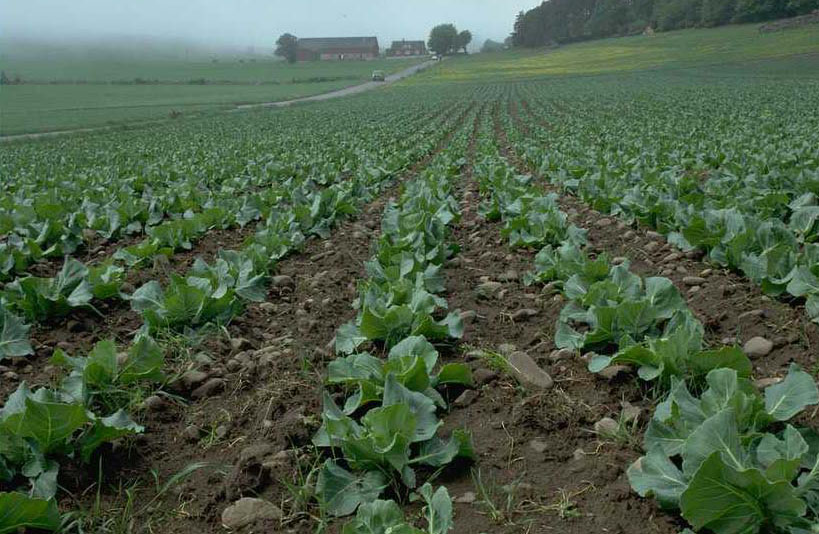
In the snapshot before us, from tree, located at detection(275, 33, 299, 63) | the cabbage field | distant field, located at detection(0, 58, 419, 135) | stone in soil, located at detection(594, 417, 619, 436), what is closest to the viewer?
the cabbage field

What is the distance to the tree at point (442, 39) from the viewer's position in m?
134

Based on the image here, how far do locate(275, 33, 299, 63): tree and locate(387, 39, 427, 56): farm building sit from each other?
28.0 meters

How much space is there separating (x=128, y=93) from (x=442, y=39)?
88884 millimetres

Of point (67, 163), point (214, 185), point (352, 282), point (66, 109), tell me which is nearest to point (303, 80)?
point (66, 109)

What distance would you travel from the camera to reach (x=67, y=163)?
16.5 m

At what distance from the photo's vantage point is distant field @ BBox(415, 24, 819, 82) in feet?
190

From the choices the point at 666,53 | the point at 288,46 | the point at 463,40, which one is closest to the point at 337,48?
the point at 288,46

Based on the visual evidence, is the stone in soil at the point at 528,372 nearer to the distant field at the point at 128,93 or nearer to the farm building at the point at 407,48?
the distant field at the point at 128,93

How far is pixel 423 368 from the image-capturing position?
281 cm

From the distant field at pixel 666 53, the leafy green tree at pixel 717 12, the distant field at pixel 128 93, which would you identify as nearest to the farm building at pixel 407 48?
the distant field at pixel 128 93

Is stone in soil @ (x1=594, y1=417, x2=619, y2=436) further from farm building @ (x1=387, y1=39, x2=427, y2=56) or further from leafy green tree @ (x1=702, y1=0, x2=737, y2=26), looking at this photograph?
farm building @ (x1=387, y1=39, x2=427, y2=56)

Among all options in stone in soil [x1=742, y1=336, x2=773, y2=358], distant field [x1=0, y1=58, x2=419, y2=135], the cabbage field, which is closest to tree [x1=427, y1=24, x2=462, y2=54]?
distant field [x1=0, y1=58, x2=419, y2=135]

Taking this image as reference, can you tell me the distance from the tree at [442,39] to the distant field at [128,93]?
36.5m

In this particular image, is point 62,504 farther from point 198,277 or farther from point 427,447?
point 198,277
